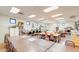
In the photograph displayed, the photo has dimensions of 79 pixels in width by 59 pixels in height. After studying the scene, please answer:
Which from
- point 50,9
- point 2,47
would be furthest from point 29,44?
point 50,9

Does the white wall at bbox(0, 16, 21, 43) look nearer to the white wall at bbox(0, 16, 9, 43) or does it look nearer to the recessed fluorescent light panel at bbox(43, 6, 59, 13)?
the white wall at bbox(0, 16, 9, 43)

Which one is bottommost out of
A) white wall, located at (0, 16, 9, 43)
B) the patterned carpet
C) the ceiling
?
the patterned carpet

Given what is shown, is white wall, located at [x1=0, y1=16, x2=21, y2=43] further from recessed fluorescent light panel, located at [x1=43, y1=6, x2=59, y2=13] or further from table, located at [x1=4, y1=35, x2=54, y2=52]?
recessed fluorescent light panel, located at [x1=43, y1=6, x2=59, y2=13]

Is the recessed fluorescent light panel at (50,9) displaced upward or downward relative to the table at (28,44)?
upward

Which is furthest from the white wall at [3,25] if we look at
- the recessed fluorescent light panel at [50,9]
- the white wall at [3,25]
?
the recessed fluorescent light panel at [50,9]

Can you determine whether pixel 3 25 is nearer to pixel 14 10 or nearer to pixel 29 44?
pixel 14 10

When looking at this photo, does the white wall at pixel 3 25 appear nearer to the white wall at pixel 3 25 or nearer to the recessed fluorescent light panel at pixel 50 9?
the white wall at pixel 3 25

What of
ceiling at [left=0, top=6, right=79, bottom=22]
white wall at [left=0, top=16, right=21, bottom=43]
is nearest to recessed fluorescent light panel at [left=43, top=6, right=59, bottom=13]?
ceiling at [left=0, top=6, right=79, bottom=22]

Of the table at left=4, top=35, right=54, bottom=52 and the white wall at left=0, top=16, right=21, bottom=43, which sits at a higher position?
the white wall at left=0, top=16, right=21, bottom=43
